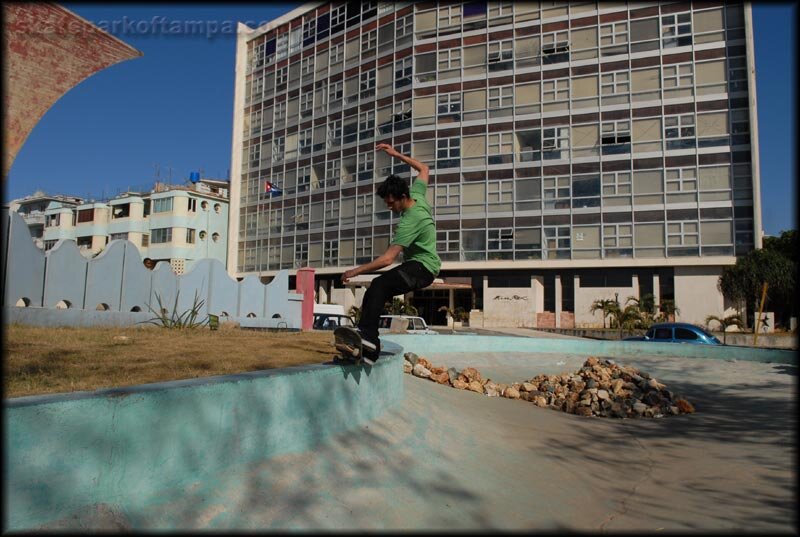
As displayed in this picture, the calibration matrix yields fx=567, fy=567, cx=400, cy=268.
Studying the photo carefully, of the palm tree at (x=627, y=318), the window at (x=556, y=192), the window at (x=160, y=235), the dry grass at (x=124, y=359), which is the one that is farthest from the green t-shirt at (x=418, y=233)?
the window at (x=160, y=235)

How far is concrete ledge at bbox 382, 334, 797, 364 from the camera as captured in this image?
1686 centimetres

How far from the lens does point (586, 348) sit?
20.1m

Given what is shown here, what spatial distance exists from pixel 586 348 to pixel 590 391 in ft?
31.3

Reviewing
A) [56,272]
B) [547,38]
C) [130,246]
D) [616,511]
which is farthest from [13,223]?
[547,38]

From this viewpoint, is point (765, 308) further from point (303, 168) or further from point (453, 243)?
point (303, 168)

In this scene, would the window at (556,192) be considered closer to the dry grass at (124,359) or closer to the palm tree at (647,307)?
the palm tree at (647,307)

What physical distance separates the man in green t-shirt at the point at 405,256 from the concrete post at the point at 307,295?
53.1 feet

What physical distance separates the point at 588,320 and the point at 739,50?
20117 millimetres

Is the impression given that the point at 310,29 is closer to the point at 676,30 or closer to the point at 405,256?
the point at 676,30

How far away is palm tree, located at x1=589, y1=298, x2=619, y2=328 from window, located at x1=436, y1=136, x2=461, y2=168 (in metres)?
14.5

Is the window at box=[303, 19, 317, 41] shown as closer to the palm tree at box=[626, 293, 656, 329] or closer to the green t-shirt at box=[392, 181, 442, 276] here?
the palm tree at box=[626, 293, 656, 329]

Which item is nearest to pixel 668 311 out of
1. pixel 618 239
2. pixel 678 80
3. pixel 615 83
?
pixel 618 239

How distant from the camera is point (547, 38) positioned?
1638 inches

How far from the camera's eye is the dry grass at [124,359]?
4.26 metres
